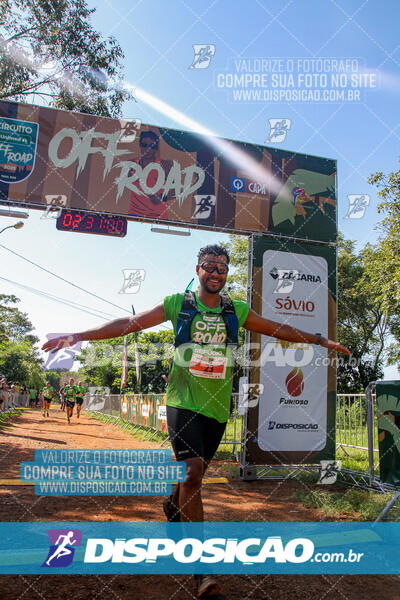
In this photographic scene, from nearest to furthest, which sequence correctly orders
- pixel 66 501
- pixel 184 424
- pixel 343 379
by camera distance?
1. pixel 184 424
2. pixel 66 501
3. pixel 343 379

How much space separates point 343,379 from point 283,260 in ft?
67.2

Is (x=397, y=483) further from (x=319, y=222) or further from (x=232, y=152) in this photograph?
(x=232, y=152)

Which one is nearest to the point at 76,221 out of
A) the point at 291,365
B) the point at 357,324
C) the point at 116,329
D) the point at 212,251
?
the point at 291,365

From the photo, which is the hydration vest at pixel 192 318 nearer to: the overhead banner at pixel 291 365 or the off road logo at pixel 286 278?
the overhead banner at pixel 291 365

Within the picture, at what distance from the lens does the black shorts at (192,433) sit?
295cm

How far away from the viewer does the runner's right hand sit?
285 centimetres

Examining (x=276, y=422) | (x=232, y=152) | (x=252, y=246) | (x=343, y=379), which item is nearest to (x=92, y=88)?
(x=232, y=152)

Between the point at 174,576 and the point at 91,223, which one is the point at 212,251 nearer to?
the point at 174,576

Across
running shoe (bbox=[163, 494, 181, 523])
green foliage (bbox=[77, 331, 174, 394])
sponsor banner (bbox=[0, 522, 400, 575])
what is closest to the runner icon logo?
sponsor banner (bbox=[0, 522, 400, 575])

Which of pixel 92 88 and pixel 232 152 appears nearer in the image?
pixel 232 152

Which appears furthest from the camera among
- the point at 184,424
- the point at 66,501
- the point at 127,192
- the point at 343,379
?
the point at 343,379

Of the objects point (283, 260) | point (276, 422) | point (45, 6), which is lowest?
point (276, 422)

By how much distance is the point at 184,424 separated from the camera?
118 inches

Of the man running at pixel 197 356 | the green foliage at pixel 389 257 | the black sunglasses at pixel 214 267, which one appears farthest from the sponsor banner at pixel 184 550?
the green foliage at pixel 389 257
